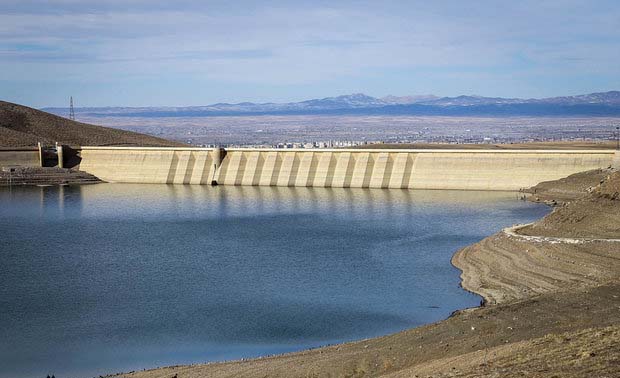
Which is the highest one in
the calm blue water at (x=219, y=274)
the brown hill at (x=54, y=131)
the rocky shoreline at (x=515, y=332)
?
the brown hill at (x=54, y=131)

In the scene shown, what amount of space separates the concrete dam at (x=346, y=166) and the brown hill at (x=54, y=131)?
10.9 meters

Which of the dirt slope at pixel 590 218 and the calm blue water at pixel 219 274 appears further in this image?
the dirt slope at pixel 590 218

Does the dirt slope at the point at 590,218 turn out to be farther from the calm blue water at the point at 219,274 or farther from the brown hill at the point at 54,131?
the brown hill at the point at 54,131

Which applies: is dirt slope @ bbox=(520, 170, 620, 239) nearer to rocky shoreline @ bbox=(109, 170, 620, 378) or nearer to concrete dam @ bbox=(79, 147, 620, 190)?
rocky shoreline @ bbox=(109, 170, 620, 378)

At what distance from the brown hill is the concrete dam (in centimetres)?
1094

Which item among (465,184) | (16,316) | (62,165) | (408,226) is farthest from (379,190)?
(16,316)

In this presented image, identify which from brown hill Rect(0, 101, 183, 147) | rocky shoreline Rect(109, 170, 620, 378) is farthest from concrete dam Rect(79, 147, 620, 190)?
rocky shoreline Rect(109, 170, 620, 378)

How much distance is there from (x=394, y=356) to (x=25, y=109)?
75.7 m

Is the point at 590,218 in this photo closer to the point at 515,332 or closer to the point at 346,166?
the point at 515,332

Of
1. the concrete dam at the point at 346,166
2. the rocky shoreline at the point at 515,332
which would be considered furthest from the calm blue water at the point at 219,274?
the concrete dam at the point at 346,166

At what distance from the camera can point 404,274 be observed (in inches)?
1200

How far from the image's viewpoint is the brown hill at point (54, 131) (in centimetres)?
8119

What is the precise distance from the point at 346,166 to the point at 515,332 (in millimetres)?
42647

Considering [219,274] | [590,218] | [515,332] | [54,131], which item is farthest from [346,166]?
[515,332]
